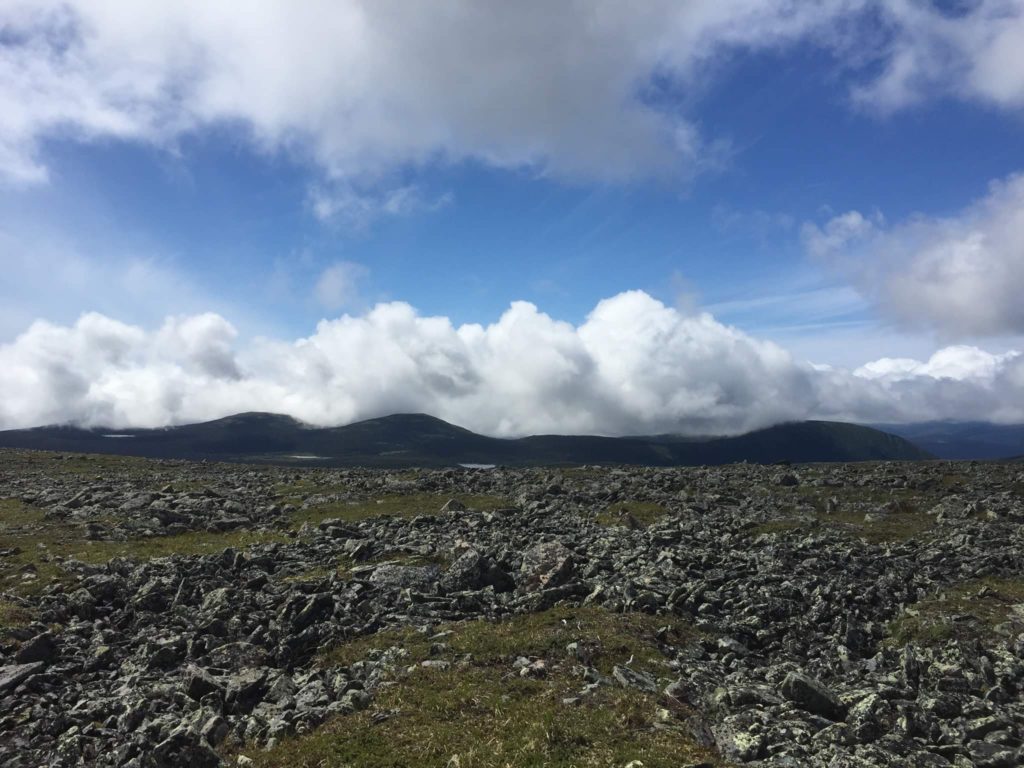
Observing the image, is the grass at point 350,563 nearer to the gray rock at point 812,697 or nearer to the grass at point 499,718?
the grass at point 499,718

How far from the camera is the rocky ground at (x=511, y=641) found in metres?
18.1

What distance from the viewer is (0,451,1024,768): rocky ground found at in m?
18.1

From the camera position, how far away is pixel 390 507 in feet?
223

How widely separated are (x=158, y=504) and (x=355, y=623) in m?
45.4

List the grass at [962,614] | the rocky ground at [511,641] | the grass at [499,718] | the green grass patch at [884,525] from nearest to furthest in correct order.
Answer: the grass at [499,718] → the rocky ground at [511,641] → the grass at [962,614] → the green grass patch at [884,525]

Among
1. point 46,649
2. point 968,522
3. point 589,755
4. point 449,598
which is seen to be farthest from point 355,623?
point 968,522

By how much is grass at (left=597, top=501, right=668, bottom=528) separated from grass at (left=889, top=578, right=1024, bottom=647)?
85.0ft

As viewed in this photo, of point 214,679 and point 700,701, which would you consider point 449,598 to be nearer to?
point 214,679

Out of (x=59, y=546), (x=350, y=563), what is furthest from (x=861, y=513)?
(x=59, y=546)

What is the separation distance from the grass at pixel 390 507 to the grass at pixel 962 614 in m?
42.5

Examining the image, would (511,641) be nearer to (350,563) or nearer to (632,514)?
(350,563)

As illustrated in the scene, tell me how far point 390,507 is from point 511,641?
44.2 metres

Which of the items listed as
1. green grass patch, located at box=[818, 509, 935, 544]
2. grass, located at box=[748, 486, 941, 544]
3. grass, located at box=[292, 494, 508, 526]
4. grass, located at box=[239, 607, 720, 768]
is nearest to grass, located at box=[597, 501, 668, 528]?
grass, located at box=[748, 486, 941, 544]

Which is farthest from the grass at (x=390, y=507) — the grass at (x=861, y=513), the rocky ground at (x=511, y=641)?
the grass at (x=861, y=513)
